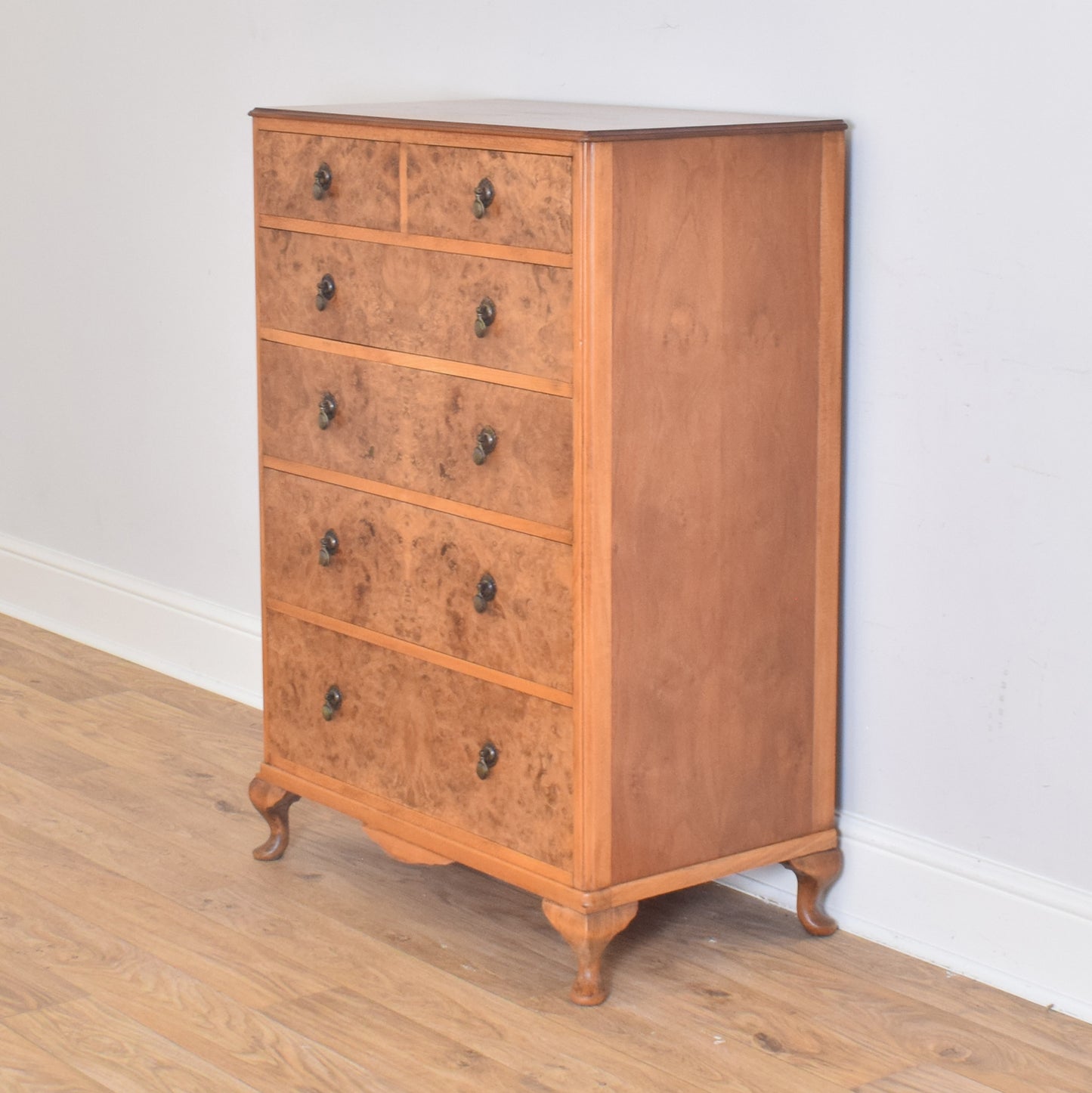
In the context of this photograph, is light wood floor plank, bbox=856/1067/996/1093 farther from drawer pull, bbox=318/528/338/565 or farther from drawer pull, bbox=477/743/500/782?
drawer pull, bbox=318/528/338/565

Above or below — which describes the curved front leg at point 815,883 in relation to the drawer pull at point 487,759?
below

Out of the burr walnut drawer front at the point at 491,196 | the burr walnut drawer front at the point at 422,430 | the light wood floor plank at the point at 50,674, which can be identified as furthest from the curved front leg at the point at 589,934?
the light wood floor plank at the point at 50,674

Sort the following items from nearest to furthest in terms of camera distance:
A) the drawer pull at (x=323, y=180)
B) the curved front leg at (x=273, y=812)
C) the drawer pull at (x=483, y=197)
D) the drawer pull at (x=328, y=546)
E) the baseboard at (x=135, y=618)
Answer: the drawer pull at (x=483, y=197)
the drawer pull at (x=323, y=180)
the drawer pull at (x=328, y=546)
the curved front leg at (x=273, y=812)
the baseboard at (x=135, y=618)

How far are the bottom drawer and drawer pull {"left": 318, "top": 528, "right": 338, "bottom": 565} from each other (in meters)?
0.12

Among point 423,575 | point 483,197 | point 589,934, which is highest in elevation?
point 483,197

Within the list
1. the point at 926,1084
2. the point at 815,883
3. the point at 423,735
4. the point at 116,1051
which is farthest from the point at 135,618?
the point at 926,1084

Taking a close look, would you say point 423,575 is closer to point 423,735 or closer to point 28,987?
point 423,735

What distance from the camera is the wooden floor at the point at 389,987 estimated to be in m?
2.10

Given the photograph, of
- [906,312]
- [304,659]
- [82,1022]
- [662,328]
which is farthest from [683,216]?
[82,1022]

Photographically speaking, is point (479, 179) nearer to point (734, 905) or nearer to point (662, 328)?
point (662, 328)

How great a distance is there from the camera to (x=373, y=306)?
2381mm

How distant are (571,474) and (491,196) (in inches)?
14.2

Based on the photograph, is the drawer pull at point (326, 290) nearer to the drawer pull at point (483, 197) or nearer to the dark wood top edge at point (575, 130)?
the dark wood top edge at point (575, 130)

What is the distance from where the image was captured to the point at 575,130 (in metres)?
2.05
